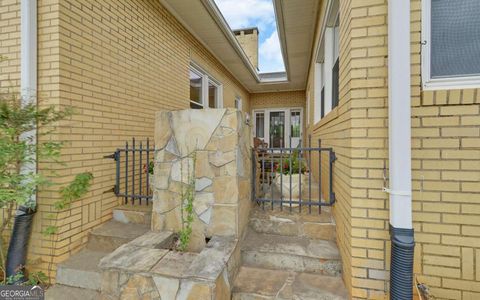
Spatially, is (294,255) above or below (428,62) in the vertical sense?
below

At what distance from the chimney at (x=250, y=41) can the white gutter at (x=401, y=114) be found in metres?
9.28

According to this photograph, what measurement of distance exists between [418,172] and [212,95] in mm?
6276

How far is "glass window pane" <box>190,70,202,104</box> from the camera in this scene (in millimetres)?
5941

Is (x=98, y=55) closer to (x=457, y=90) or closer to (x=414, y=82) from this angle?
(x=414, y=82)

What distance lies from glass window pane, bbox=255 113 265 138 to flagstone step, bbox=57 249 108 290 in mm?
9209

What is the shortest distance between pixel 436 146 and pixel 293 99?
30.9 feet

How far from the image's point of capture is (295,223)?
262 cm

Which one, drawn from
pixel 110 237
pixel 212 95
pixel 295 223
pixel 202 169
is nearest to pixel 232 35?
pixel 212 95

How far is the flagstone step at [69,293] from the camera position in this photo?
7.35ft

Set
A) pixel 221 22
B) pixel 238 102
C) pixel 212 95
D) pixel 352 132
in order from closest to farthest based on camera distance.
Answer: pixel 352 132
pixel 221 22
pixel 212 95
pixel 238 102

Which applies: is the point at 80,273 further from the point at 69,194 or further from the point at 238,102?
the point at 238,102

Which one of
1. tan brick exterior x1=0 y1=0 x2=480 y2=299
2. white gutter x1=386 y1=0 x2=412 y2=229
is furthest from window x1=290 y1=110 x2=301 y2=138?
white gutter x1=386 y1=0 x2=412 y2=229

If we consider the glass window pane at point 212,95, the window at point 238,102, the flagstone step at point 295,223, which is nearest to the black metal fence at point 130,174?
the flagstone step at point 295,223

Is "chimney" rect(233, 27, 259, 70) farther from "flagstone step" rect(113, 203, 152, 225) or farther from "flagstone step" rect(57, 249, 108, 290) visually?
"flagstone step" rect(57, 249, 108, 290)
